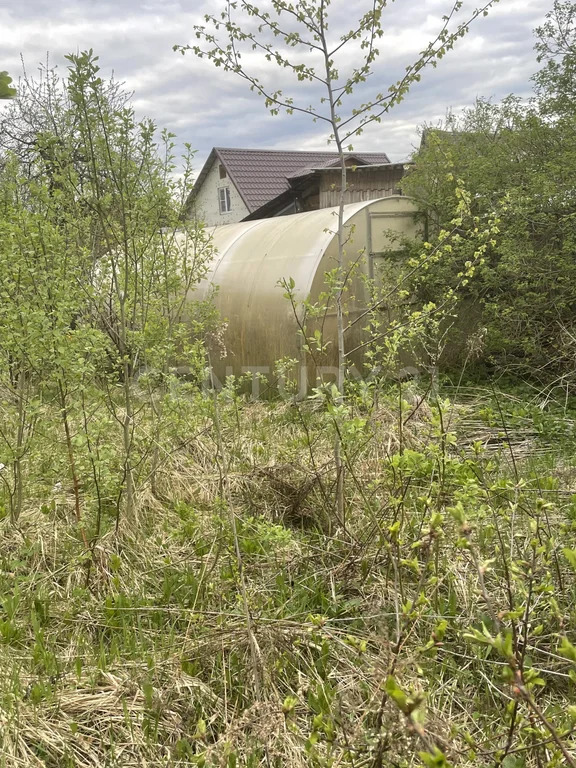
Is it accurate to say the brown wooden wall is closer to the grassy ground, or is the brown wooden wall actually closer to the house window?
the house window

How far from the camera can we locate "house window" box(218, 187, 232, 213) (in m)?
24.4

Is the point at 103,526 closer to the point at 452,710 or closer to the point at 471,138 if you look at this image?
the point at 452,710

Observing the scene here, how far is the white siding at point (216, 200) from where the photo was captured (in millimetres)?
23422

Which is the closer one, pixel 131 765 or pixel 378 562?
pixel 131 765

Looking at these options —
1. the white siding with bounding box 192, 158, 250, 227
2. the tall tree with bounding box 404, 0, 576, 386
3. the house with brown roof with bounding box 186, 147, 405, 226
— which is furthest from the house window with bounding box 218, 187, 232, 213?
the tall tree with bounding box 404, 0, 576, 386

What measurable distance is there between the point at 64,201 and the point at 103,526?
7.04 feet

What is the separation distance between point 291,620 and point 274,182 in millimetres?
22402

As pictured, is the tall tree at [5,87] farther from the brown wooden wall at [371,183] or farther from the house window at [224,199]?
the house window at [224,199]

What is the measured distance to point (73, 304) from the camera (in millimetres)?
3832

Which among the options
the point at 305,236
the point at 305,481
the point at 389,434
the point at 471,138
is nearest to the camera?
the point at 305,481

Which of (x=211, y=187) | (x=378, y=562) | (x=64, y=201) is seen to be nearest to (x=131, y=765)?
(x=378, y=562)

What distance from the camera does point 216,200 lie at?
25.2m

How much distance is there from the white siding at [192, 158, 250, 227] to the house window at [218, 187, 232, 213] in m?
0.14

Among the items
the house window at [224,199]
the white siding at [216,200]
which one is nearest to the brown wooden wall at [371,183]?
the white siding at [216,200]
